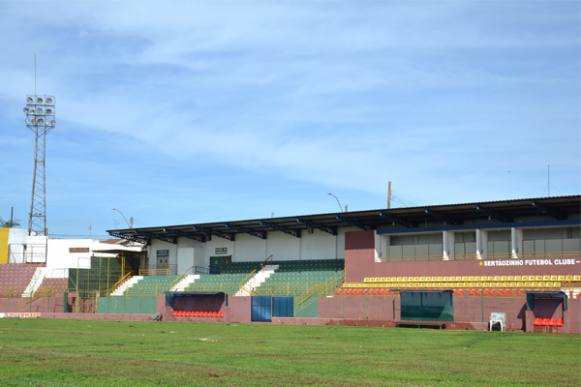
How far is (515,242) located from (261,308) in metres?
19.9

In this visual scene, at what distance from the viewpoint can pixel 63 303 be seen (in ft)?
240

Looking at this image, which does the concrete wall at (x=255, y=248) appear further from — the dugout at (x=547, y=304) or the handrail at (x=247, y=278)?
the dugout at (x=547, y=304)

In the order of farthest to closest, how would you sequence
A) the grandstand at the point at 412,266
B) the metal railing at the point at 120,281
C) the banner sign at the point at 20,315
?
1. the metal railing at the point at 120,281
2. the banner sign at the point at 20,315
3. the grandstand at the point at 412,266

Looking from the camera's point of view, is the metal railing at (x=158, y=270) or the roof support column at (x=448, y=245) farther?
the metal railing at (x=158, y=270)

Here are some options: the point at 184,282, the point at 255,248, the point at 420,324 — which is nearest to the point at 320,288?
the point at 420,324

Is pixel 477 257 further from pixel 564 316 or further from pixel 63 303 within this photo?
pixel 63 303

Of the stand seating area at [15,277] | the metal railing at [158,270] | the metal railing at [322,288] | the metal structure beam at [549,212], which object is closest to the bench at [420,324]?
the metal railing at [322,288]

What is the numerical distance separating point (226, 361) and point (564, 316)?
29899mm

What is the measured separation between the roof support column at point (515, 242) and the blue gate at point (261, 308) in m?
18.6

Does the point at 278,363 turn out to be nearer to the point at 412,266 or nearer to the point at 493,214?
the point at 493,214

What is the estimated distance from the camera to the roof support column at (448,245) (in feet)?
194

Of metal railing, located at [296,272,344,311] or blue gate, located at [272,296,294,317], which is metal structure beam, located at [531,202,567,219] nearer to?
metal railing, located at [296,272,344,311]

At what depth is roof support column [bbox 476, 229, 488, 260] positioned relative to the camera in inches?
2261

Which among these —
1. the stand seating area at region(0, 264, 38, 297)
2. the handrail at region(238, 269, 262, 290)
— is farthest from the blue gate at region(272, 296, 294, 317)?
the stand seating area at region(0, 264, 38, 297)
